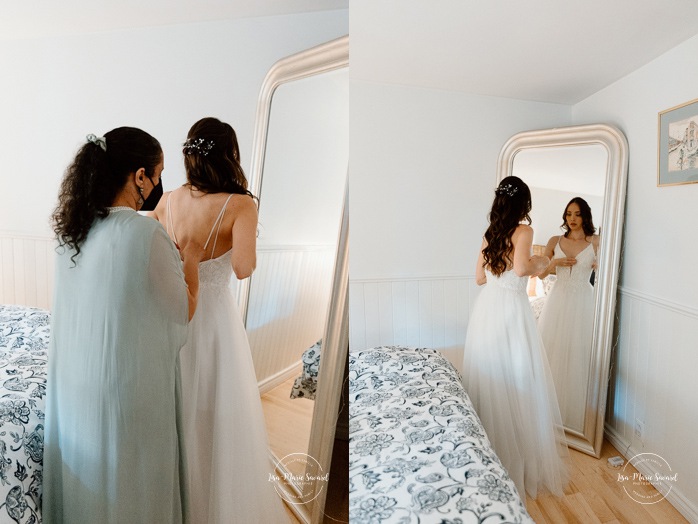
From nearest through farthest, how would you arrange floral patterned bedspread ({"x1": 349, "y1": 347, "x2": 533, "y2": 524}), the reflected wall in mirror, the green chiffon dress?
the green chiffon dress, floral patterned bedspread ({"x1": 349, "y1": 347, "x2": 533, "y2": 524}), the reflected wall in mirror

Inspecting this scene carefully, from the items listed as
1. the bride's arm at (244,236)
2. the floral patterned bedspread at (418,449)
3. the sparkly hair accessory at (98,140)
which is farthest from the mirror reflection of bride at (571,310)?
the sparkly hair accessory at (98,140)

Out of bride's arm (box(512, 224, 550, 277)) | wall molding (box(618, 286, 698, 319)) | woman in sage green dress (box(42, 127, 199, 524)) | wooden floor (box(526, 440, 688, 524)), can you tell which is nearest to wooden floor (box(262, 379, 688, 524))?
wooden floor (box(526, 440, 688, 524))

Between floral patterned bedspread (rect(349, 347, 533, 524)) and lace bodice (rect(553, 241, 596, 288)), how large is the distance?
0.32m

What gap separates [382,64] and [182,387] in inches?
28.0

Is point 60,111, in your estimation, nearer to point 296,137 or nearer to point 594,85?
point 296,137

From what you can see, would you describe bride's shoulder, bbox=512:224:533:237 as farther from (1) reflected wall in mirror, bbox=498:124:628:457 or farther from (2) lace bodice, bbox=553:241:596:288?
(2) lace bodice, bbox=553:241:596:288

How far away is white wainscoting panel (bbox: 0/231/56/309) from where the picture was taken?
2.11 feet

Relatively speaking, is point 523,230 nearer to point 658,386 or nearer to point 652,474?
point 658,386

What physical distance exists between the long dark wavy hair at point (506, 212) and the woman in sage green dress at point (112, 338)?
0.59 meters

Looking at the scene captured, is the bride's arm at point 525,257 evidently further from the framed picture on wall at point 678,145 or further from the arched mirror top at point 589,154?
the framed picture on wall at point 678,145

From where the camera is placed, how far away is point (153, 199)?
60 cm

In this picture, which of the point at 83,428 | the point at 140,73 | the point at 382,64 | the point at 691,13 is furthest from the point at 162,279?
the point at 691,13

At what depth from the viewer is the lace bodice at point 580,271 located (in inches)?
32.7

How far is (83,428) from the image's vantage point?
0.58 m
